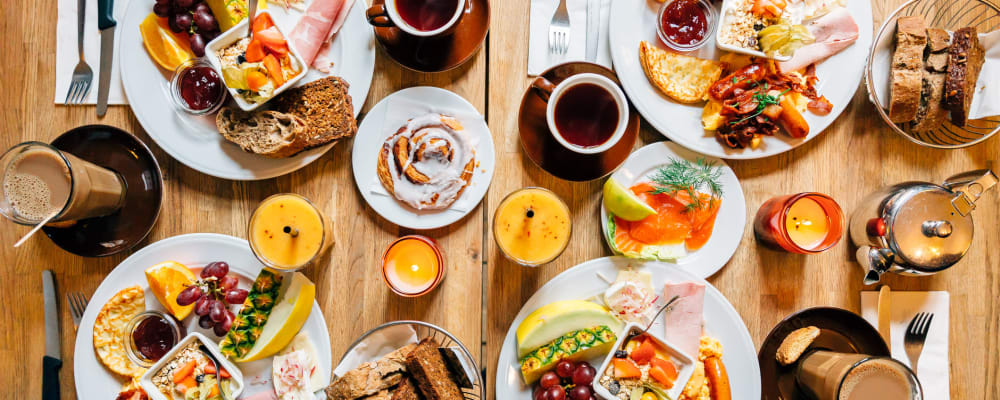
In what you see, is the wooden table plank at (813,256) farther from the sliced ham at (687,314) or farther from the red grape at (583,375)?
the red grape at (583,375)

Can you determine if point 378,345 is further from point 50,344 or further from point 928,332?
point 928,332

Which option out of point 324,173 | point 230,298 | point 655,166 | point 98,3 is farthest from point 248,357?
point 655,166

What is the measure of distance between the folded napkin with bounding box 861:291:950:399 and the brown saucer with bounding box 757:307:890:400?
0.09m

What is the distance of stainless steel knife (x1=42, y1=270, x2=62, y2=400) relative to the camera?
159cm

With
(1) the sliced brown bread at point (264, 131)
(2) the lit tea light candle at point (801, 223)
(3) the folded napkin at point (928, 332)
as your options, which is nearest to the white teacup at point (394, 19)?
(1) the sliced brown bread at point (264, 131)

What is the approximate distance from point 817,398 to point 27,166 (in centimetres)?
235

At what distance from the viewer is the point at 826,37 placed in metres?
1.60

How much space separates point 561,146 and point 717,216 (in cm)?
52

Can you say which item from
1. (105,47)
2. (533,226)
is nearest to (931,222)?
(533,226)

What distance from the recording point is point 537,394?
1541 mm

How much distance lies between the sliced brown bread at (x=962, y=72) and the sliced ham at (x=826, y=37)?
28cm

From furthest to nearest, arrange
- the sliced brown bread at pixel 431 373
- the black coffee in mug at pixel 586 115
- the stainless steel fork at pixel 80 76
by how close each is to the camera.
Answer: the stainless steel fork at pixel 80 76
the black coffee in mug at pixel 586 115
the sliced brown bread at pixel 431 373

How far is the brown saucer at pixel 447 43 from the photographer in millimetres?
1550

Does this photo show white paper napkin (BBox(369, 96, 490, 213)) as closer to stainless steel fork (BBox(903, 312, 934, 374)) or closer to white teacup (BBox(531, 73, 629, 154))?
white teacup (BBox(531, 73, 629, 154))
